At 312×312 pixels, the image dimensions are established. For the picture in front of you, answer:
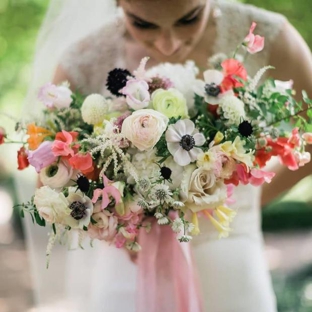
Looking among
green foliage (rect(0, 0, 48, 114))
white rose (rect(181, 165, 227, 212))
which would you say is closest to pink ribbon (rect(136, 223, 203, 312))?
white rose (rect(181, 165, 227, 212))

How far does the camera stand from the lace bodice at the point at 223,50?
1.48 meters

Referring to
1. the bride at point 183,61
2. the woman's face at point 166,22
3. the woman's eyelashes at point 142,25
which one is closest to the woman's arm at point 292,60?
the bride at point 183,61

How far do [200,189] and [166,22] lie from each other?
1.34ft

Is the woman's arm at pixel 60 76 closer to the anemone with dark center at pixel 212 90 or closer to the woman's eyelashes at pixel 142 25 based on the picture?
the woman's eyelashes at pixel 142 25

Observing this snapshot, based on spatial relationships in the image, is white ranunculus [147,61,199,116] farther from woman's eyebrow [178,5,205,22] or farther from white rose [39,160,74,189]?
white rose [39,160,74,189]

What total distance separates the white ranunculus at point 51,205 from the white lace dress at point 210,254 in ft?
1.21

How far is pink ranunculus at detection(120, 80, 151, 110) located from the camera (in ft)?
3.58

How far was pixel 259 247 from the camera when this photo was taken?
58.9 inches

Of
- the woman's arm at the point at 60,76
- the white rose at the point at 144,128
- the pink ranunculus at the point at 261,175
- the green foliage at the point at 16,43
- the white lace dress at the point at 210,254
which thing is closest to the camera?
the white rose at the point at 144,128

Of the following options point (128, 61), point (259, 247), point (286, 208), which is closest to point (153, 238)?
point (259, 247)

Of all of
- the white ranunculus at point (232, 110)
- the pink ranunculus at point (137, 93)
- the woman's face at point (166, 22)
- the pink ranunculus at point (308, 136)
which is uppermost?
the woman's face at point (166, 22)

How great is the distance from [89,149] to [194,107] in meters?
0.24

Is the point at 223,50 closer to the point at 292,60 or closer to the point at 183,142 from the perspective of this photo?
the point at 292,60

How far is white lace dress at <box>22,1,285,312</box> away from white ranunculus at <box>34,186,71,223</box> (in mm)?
370
